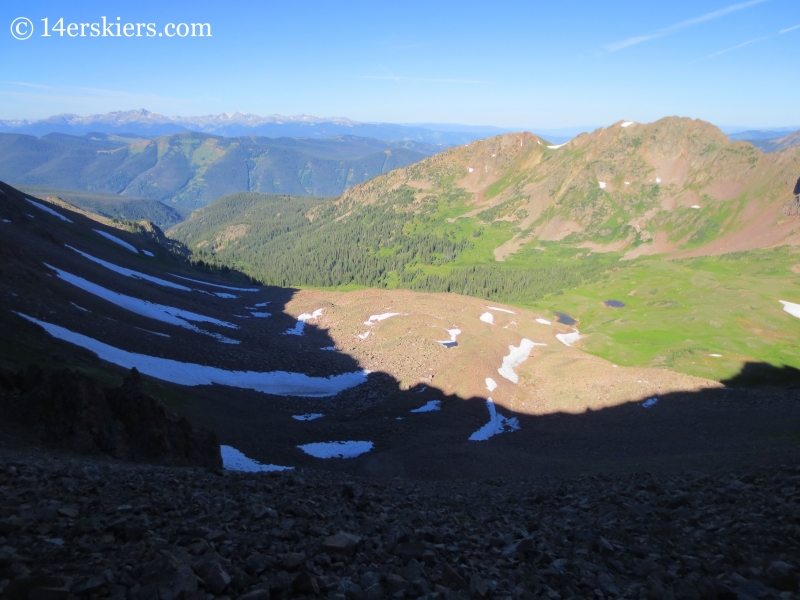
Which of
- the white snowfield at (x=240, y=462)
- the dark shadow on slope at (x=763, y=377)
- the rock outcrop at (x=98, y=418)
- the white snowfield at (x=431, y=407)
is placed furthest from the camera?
the dark shadow on slope at (x=763, y=377)

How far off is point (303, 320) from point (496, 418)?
5569 centimetres

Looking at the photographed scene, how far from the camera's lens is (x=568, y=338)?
9050 cm

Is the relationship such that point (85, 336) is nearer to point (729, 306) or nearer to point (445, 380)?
point (445, 380)

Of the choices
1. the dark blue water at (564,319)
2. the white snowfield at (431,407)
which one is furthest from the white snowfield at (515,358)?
the dark blue water at (564,319)

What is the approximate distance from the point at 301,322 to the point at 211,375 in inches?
1665

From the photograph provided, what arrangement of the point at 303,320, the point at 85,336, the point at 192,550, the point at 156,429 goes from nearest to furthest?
1. the point at 192,550
2. the point at 156,429
3. the point at 85,336
4. the point at 303,320

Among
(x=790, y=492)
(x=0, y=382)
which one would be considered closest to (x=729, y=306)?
(x=790, y=492)

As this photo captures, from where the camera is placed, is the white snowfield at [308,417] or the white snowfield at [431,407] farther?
the white snowfield at [431,407]

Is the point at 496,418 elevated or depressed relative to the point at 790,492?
depressed

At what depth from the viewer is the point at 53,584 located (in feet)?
25.7

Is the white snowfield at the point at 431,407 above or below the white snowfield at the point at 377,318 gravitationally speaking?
below

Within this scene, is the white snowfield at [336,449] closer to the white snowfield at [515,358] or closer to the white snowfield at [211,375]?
the white snowfield at [211,375]

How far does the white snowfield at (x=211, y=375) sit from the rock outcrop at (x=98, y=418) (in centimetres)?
2037

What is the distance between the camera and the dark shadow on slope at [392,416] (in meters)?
36.2
